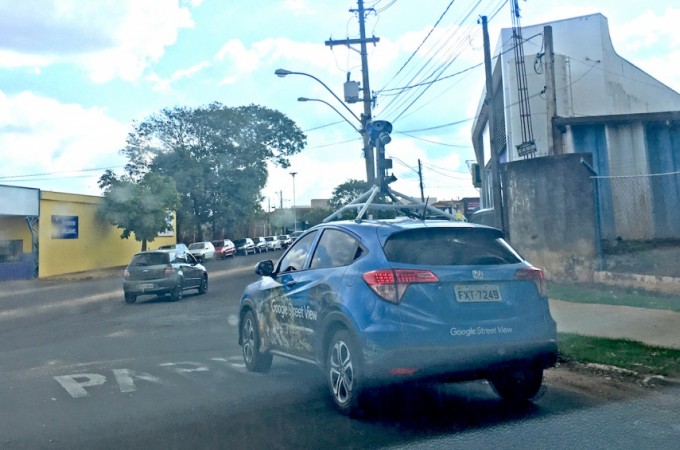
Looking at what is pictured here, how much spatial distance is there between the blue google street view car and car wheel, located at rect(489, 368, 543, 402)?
10 mm

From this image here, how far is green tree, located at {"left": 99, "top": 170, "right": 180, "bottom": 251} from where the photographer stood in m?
41.7

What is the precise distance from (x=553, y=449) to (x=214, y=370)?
15.5 feet

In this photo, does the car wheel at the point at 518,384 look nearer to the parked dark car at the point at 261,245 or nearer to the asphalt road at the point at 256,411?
the asphalt road at the point at 256,411

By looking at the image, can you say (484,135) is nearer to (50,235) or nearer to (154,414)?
(50,235)

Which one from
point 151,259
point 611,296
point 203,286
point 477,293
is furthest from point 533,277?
point 203,286

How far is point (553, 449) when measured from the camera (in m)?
5.21

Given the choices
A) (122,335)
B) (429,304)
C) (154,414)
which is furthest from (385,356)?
(122,335)

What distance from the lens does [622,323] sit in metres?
10.3

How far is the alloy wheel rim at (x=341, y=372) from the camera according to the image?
20.1 ft

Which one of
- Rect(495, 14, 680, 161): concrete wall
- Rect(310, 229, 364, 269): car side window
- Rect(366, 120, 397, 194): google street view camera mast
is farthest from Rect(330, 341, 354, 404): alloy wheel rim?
Rect(495, 14, 680, 161): concrete wall

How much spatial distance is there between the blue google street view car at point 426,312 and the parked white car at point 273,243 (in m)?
53.2

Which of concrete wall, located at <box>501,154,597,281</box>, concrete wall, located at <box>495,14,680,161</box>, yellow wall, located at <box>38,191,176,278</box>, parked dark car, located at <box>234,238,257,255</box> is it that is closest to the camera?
concrete wall, located at <box>501,154,597,281</box>

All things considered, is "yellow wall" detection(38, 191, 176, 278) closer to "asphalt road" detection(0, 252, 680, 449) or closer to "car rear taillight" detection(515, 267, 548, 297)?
"asphalt road" detection(0, 252, 680, 449)

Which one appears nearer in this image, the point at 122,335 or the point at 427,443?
the point at 427,443
